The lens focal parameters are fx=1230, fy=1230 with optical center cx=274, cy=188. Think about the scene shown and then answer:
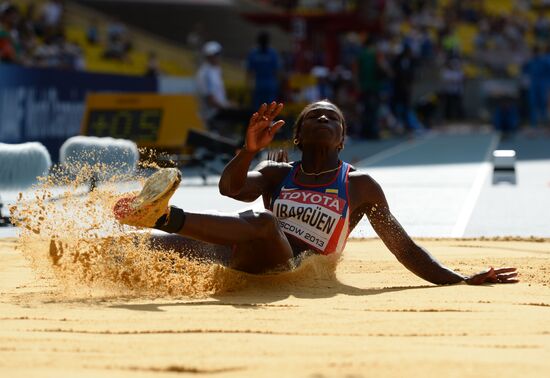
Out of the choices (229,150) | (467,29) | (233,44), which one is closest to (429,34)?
(467,29)

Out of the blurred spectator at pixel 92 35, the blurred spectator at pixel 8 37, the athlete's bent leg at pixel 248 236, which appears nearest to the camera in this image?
the athlete's bent leg at pixel 248 236

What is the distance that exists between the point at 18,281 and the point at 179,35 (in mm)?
32461

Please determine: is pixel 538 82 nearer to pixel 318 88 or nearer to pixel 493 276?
pixel 318 88

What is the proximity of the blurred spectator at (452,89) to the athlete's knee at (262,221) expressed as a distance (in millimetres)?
29826

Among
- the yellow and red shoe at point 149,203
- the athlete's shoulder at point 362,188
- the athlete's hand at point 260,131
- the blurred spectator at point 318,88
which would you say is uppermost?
the blurred spectator at point 318,88

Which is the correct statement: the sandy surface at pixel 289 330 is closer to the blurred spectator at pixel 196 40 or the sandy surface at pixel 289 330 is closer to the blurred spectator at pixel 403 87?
the blurred spectator at pixel 403 87

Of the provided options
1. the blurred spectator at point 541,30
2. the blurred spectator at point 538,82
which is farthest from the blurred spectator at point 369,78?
the blurred spectator at point 541,30

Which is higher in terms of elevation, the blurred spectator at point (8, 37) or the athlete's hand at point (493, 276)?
the blurred spectator at point (8, 37)

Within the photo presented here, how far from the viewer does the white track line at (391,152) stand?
19.8 meters

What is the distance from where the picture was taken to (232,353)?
4.96 m

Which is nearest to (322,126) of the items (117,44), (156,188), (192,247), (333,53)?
(192,247)

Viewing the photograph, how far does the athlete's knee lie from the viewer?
6476mm

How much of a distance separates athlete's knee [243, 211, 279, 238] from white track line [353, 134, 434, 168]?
12558mm

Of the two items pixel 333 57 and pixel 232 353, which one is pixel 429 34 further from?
pixel 232 353
